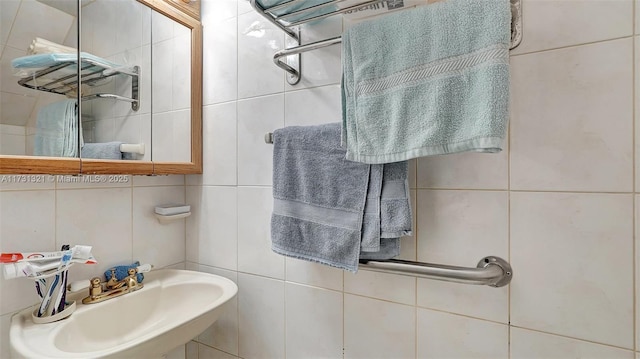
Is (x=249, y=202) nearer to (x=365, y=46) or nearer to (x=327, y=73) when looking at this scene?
(x=327, y=73)

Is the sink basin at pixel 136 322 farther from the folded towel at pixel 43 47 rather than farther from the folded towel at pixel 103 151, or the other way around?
the folded towel at pixel 43 47

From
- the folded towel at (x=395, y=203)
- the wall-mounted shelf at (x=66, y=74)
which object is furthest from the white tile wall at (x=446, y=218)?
the wall-mounted shelf at (x=66, y=74)

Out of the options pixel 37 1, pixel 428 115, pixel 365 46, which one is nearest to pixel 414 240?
pixel 428 115

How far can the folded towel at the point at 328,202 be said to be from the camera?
729mm

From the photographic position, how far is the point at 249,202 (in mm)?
1062

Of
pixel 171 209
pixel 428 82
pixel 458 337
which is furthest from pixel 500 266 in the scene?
pixel 171 209

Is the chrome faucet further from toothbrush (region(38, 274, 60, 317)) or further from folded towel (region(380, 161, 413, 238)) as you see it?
Result: folded towel (region(380, 161, 413, 238))

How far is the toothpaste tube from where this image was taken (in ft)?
2.36

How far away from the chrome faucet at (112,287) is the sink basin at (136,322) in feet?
0.06

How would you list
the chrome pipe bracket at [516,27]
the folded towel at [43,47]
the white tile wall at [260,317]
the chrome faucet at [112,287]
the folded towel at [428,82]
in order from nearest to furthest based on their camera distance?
the folded towel at [428,82], the chrome pipe bracket at [516,27], the folded towel at [43,47], the chrome faucet at [112,287], the white tile wall at [260,317]

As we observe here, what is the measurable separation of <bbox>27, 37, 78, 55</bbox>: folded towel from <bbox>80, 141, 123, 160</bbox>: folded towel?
263mm

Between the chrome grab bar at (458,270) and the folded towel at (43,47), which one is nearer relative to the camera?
the chrome grab bar at (458,270)

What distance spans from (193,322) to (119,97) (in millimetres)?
765

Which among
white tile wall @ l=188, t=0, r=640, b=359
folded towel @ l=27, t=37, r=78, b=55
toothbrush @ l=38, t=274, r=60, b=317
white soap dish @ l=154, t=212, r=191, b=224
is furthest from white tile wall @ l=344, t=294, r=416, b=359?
folded towel @ l=27, t=37, r=78, b=55
